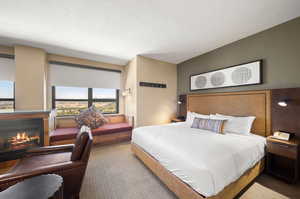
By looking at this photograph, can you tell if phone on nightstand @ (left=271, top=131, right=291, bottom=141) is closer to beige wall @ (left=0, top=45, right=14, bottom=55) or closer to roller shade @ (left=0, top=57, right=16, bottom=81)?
roller shade @ (left=0, top=57, right=16, bottom=81)

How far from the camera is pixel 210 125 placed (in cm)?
248

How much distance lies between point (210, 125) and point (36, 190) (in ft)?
8.91

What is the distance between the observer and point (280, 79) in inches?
85.7

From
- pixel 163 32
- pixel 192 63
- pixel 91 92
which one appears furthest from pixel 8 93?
pixel 192 63

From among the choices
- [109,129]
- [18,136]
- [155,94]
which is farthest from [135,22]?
[18,136]

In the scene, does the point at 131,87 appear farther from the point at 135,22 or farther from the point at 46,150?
the point at 46,150

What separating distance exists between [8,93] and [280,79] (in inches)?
243

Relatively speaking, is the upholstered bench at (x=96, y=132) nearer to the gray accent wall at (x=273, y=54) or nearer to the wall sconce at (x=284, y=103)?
the gray accent wall at (x=273, y=54)

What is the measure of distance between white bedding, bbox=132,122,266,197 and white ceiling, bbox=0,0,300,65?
212 cm

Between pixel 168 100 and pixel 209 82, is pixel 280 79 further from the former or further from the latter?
pixel 168 100

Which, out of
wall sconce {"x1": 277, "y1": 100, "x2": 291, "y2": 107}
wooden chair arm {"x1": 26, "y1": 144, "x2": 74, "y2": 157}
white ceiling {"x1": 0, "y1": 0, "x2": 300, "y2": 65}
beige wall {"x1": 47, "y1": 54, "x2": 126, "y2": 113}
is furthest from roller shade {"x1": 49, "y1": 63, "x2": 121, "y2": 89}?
wall sconce {"x1": 277, "y1": 100, "x2": 291, "y2": 107}

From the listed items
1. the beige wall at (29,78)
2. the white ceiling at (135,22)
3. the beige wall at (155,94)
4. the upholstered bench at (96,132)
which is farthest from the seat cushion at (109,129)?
the white ceiling at (135,22)

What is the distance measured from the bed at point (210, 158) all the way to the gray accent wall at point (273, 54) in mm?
304

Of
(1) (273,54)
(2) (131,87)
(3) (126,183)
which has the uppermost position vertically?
(1) (273,54)
